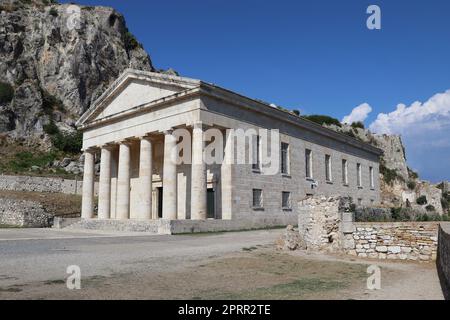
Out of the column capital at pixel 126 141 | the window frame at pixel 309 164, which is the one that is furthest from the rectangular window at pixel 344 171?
the column capital at pixel 126 141

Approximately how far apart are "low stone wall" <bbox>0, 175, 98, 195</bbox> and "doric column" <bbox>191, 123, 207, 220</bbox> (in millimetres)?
27178

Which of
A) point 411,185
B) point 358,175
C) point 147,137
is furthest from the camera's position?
point 411,185

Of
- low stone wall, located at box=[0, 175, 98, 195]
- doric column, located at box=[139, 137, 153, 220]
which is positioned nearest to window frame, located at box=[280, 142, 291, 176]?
doric column, located at box=[139, 137, 153, 220]

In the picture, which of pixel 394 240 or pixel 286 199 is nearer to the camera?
pixel 394 240

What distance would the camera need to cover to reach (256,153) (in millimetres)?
28516

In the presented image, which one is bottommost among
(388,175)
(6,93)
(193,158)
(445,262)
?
(445,262)

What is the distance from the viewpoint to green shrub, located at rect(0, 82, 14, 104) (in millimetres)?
63166

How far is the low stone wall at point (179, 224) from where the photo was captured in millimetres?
22078

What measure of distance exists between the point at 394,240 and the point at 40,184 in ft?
134

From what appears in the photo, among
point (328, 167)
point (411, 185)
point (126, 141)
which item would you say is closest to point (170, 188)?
point (126, 141)

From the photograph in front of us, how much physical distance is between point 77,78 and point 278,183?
5319cm

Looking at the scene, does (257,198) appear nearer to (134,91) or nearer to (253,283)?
(134,91)

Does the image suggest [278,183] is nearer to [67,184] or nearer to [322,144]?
[322,144]

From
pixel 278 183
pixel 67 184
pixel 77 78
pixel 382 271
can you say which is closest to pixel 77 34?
pixel 77 78
